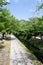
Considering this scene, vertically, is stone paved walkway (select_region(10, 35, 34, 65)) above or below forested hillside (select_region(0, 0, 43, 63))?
above

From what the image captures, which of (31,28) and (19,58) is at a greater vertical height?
(19,58)

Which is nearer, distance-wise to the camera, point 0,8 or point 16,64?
point 16,64

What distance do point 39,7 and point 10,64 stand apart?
552cm

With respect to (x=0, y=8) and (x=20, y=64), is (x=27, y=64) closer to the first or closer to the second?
(x=20, y=64)

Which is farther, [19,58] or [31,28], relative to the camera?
[31,28]

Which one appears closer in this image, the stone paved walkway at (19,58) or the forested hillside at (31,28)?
the stone paved walkway at (19,58)

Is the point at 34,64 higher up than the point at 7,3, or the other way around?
the point at 7,3

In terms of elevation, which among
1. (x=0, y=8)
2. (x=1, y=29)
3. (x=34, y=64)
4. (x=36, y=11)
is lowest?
(x=1, y=29)

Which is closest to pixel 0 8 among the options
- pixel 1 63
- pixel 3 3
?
pixel 3 3

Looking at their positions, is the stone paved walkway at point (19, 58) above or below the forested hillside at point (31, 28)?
above

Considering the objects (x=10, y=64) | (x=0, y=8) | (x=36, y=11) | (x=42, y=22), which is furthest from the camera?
(x=42, y=22)

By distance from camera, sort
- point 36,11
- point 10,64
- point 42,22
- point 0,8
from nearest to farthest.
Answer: point 36,11, point 10,64, point 0,8, point 42,22

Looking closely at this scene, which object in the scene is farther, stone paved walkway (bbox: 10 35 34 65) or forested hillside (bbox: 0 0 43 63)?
forested hillside (bbox: 0 0 43 63)

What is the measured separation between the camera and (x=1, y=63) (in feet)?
53.8
